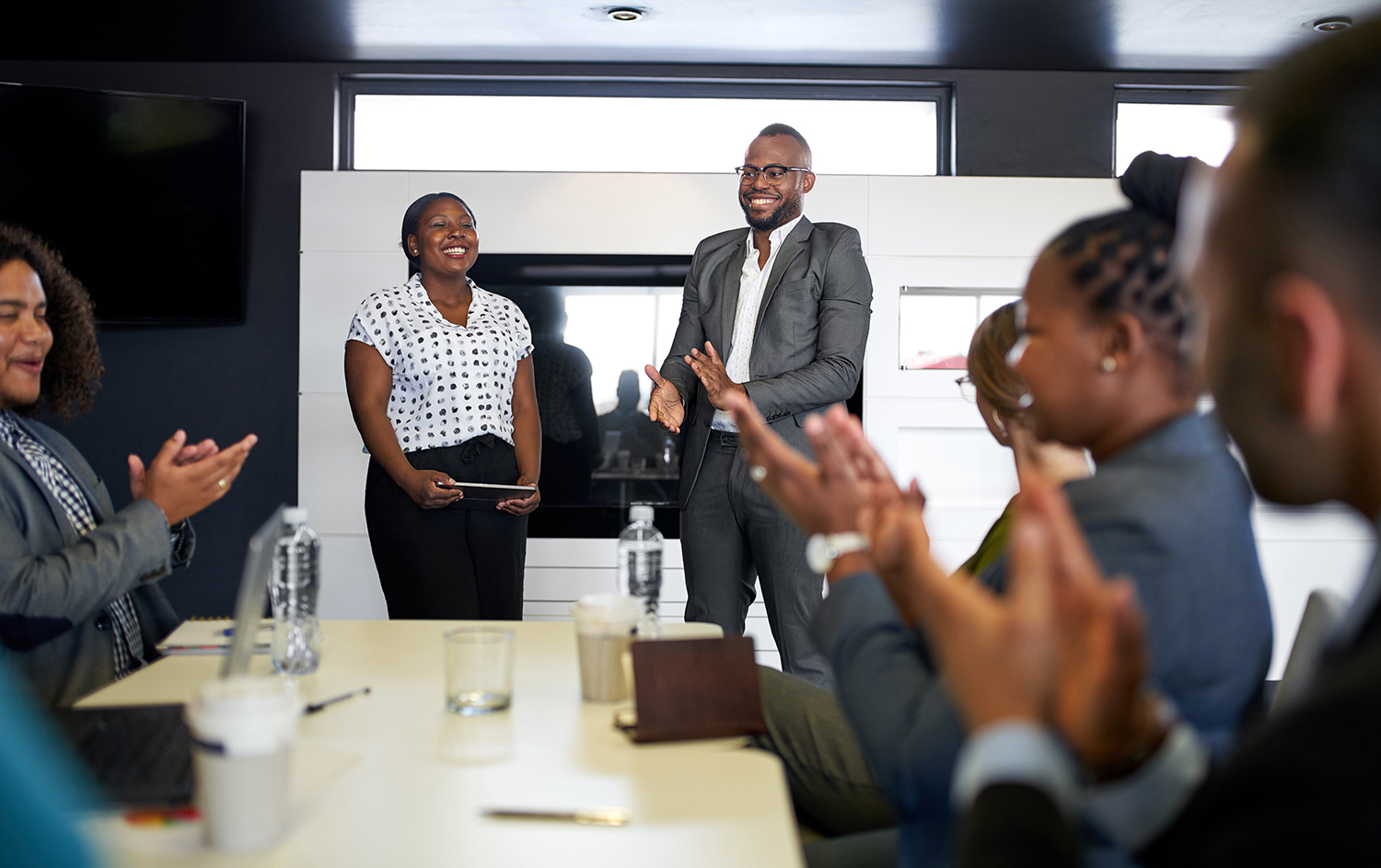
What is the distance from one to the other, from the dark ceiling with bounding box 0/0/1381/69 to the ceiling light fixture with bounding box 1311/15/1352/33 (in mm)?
39

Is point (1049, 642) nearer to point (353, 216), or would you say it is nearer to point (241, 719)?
point (241, 719)

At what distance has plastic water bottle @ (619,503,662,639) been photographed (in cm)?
164

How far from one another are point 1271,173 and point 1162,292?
43 centimetres

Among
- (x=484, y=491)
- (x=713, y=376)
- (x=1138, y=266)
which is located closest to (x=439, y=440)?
(x=484, y=491)

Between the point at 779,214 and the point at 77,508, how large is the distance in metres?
1.90

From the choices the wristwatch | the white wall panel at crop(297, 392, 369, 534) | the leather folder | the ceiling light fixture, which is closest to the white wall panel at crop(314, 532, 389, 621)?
the white wall panel at crop(297, 392, 369, 534)

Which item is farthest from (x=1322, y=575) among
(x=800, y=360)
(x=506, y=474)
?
(x=506, y=474)

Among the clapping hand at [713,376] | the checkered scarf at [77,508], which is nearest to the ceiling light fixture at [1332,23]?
the clapping hand at [713,376]

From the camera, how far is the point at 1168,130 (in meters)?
4.64

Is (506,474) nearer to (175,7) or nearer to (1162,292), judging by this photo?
(1162,292)

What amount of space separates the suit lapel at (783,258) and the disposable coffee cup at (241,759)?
214cm

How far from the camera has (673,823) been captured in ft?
3.27

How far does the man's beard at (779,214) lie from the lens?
9.72 ft

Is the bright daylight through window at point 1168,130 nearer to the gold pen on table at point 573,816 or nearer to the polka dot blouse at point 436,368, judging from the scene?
the polka dot blouse at point 436,368
